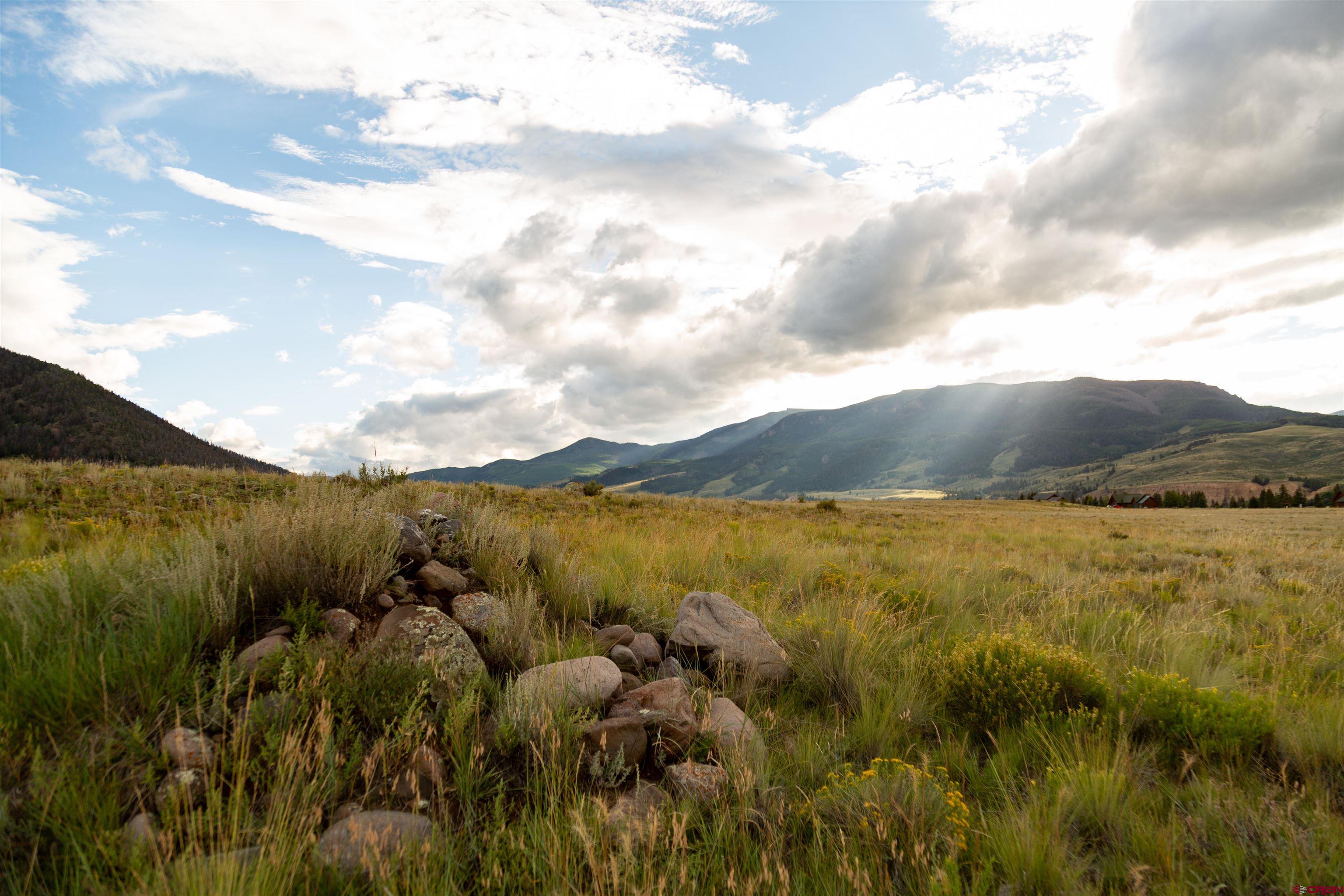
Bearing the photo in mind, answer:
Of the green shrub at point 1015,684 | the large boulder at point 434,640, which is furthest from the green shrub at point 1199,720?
the large boulder at point 434,640

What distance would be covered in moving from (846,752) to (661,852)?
1.81m

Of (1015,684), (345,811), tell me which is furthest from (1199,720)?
(345,811)

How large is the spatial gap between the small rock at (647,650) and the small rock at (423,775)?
2.41 meters

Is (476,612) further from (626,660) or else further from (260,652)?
(260,652)

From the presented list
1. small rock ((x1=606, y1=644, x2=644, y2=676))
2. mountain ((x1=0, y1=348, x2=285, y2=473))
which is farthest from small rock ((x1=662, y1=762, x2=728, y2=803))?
mountain ((x1=0, y1=348, x2=285, y2=473))

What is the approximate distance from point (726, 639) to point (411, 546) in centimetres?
332

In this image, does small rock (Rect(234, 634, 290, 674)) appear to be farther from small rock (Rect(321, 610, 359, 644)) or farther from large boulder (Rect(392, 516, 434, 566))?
large boulder (Rect(392, 516, 434, 566))

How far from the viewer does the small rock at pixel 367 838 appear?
7.75ft

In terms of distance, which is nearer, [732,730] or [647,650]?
[732,730]

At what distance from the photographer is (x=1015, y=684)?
4.39 meters

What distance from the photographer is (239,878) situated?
6.98 ft

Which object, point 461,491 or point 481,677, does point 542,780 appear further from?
point 461,491

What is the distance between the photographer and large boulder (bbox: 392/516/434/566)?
227 inches

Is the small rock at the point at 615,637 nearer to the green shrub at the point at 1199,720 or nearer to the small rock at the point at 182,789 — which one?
the small rock at the point at 182,789
